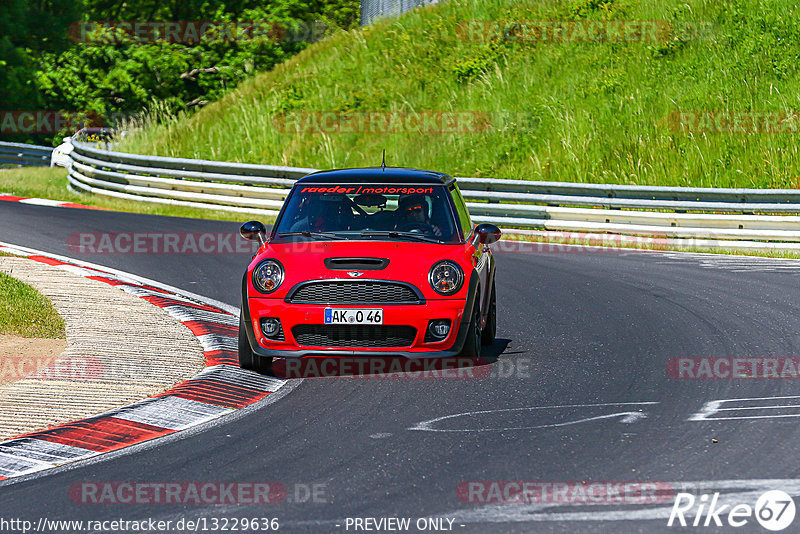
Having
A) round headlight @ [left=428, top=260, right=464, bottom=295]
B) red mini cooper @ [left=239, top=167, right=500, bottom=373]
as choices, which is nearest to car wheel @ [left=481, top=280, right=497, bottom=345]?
red mini cooper @ [left=239, top=167, right=500, bottom=373]

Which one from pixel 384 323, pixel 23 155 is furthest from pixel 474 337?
pixel 23 155

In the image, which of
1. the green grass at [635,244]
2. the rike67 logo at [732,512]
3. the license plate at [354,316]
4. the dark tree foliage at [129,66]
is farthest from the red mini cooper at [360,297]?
the dark tree foliage at [129,66]

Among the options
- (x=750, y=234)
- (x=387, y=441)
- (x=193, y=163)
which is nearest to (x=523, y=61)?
(x=193, y=163)

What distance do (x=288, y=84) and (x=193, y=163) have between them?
8.84m

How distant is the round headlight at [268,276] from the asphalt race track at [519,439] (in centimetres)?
80

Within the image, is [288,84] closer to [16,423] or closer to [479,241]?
[479,241]

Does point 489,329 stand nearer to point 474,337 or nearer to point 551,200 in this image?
point 474,337

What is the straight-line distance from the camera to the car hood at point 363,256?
8.49 meters

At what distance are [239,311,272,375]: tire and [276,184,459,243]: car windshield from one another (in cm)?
102

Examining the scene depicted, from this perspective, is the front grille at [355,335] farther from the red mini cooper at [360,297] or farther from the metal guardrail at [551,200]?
the metal guardrail at [551,200]

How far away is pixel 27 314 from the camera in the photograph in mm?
10492

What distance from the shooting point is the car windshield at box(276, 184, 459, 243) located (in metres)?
9.37

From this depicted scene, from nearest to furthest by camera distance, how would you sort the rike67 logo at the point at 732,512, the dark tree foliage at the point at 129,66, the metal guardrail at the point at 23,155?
the rike67 logo at the point at 732,512 → the metal guardrail at the point at 23,155 → the dark tree foliage at the point at 129,66

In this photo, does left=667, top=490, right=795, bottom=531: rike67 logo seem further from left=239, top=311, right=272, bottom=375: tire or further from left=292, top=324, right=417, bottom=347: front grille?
left=239, top=311, right=272, bottom=375: tire
